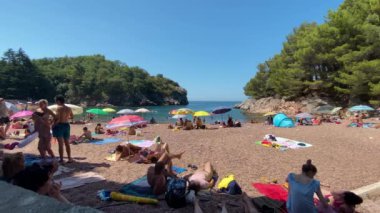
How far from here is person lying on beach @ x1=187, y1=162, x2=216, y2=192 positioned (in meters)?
5.22

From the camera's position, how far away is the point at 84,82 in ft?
288

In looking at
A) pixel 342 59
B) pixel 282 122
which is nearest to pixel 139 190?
pixel 282 122

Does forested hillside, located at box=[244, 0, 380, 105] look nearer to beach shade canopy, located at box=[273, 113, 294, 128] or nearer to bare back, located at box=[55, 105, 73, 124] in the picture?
beach shade canopy, located at box=[273, 113, 294, 128]

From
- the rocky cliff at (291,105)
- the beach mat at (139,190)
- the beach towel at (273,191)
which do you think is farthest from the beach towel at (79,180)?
the rocky cliff at (291,105)

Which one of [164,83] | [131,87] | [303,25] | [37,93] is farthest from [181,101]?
[303,25]

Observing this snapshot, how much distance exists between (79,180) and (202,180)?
8.24 ft

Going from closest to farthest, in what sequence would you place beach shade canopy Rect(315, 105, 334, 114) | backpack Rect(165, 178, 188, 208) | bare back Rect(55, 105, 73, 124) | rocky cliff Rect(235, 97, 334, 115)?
backpack Rect(165, 178, 188, 208) < bare back Rect(55, 105, 73, 124) < beach shade canopy Rect(315, 105, 334, 114) < rocky cliff Rect(235, 97, 334, 115)

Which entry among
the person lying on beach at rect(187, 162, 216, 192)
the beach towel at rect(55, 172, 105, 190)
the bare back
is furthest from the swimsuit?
the person lying on beach at rect(187, 162, 216, 192)

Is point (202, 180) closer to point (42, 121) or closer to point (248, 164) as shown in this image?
point (248, 164)

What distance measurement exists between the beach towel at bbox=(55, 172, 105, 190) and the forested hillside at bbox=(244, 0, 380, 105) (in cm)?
2502

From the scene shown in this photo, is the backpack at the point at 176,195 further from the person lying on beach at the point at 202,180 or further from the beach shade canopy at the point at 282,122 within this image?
the beach shade canopy at the point at 282,122

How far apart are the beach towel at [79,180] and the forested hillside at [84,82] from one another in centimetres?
7197

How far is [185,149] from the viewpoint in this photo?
415 inches

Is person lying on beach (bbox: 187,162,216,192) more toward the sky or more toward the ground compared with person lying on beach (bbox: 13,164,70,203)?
more toward the ground
